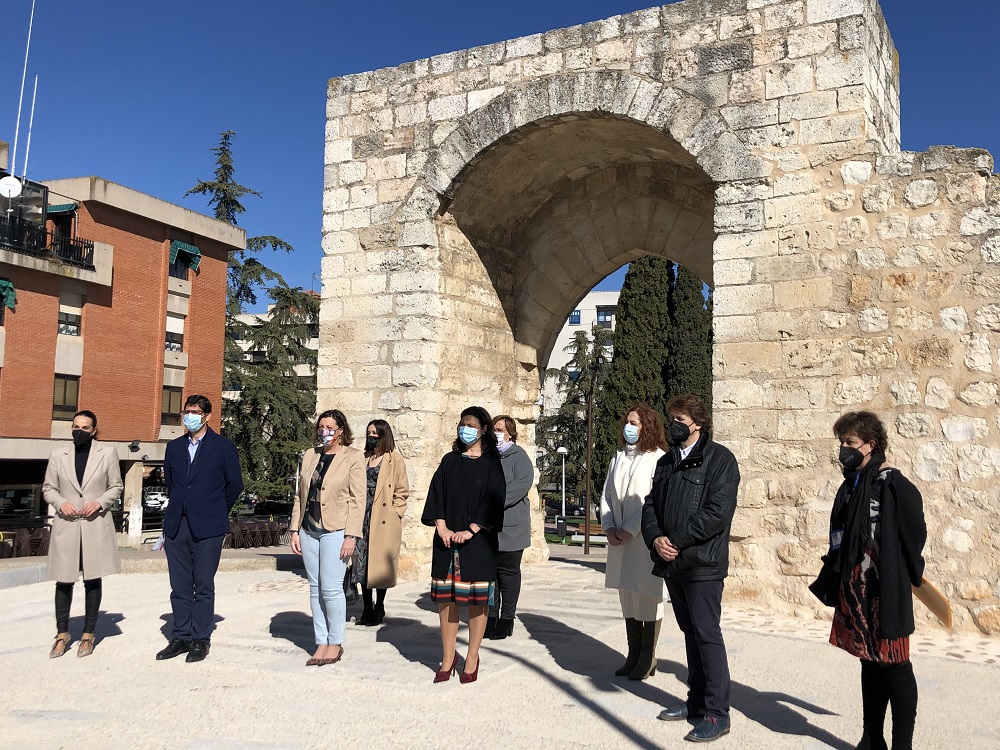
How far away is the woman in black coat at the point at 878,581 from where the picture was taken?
3252 mm

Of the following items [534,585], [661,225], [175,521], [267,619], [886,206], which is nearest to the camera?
[175,521]

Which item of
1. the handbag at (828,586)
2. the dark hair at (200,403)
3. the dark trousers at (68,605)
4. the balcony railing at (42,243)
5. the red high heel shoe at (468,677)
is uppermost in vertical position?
the balcony railing at (42,243)

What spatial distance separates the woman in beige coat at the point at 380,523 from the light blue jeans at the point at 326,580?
33.8 inches

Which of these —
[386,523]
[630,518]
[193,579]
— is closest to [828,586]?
[630,518]

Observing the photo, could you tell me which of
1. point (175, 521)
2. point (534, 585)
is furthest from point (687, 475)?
point (534, 585)

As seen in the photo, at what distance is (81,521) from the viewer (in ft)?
17.1

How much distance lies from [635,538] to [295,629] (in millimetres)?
2606

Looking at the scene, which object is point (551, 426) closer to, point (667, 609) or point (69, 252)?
point (69, 252)

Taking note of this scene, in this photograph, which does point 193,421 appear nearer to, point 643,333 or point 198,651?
point 198,651

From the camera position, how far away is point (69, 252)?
24266 mm

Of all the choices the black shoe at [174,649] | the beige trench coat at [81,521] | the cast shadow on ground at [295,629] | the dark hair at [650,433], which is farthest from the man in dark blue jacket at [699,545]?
the beige trench coat at [81,521]

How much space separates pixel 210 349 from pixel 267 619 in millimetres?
23942

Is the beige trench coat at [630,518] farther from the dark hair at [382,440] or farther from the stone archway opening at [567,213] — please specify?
the stone archway opening at [567,213]

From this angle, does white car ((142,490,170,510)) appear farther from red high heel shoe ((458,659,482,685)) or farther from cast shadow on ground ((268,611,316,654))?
red high heel shoe ((458,659,482,685))
